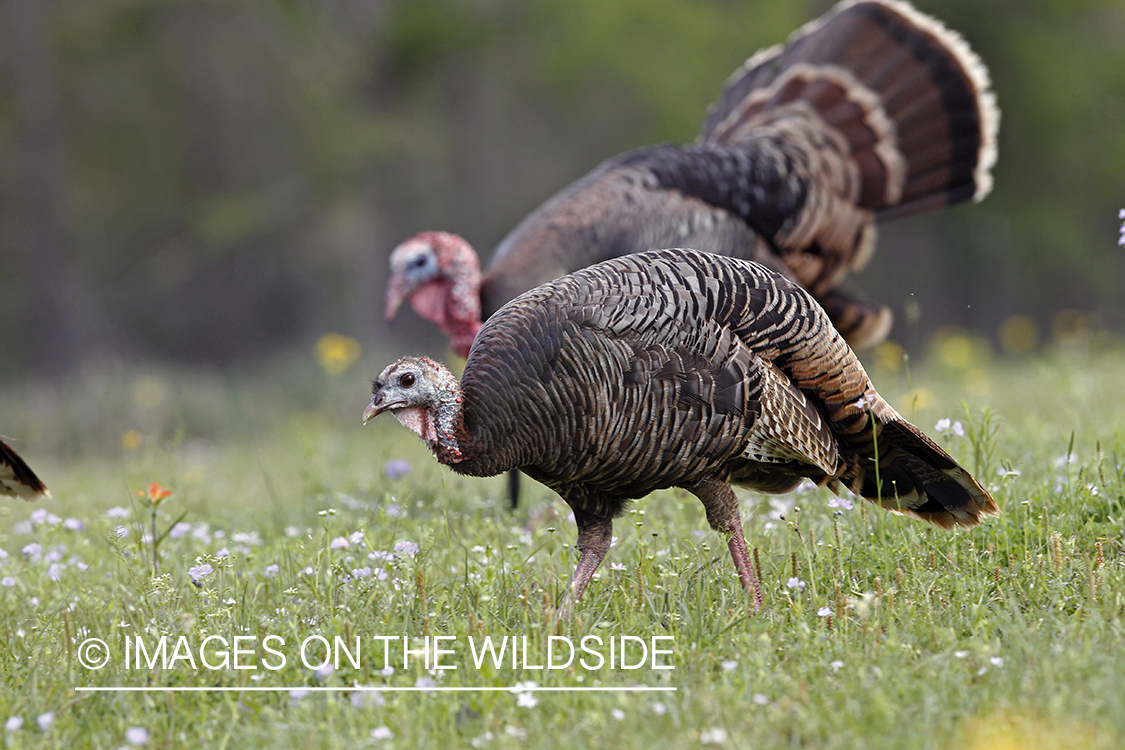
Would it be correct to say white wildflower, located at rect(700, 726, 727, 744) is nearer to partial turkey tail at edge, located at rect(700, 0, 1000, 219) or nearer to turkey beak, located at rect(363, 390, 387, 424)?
turkey beak, located at rect(363, 390, 387, 424)

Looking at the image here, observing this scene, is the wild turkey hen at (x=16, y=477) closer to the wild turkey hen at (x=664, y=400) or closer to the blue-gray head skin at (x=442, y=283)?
the wild turkey hen at (x=664, y=400)

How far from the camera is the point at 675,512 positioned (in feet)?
14.4

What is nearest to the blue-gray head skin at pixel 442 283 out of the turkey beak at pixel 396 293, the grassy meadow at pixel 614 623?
the turkey beak at pixel 396 293

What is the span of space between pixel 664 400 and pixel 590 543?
0.56 meters

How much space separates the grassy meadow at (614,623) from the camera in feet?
8.06

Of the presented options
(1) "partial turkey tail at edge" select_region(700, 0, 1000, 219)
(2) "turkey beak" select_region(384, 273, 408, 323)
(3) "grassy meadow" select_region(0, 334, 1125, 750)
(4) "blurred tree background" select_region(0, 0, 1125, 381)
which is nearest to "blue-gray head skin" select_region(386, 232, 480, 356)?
(2) "turkey beak" select_region(384, 273, 408, 323)

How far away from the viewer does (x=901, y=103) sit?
5590 mm

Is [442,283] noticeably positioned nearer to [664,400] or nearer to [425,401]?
[425,401]

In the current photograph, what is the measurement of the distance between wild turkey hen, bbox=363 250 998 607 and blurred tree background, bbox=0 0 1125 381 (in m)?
7.26

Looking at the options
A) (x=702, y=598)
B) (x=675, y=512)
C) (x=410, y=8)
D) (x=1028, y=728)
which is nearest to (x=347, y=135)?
(x=410, y=8)

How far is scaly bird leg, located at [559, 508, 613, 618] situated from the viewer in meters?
3.41

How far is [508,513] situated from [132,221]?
15.8 metres

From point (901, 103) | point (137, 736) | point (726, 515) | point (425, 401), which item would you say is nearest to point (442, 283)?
point (425, 401)

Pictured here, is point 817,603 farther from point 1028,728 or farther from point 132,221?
point 132,221
